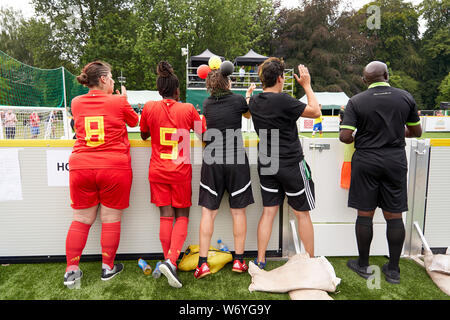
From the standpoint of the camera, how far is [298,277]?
2385 mm

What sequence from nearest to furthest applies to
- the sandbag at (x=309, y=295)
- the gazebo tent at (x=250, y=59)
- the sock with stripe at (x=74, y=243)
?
1. the sandbag at (x=309, y=295)
2. the sock with stripe at (x=74, y=243)
3. the gazebo tent at (x=250, y=59)

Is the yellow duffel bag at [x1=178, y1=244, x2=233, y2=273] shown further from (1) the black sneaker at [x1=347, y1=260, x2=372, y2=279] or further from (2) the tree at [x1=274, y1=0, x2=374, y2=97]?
(2) the tree at [x1=274, y1=0, x2=374, y2=97]

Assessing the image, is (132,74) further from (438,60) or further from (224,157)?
(438,60)

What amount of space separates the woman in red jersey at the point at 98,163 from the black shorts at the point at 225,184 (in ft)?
2.27

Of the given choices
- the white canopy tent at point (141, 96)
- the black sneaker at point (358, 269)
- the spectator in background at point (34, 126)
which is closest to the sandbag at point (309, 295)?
the black sneaker at point (358, 269)

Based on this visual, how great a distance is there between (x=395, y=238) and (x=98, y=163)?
8.60 ft

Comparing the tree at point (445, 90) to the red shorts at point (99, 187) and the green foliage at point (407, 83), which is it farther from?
the red shorts at point (99, 187)

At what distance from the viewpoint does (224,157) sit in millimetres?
2516

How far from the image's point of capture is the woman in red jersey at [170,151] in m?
2.51

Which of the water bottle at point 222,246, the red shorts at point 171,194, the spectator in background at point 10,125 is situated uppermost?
the spectator in background at point 10,125

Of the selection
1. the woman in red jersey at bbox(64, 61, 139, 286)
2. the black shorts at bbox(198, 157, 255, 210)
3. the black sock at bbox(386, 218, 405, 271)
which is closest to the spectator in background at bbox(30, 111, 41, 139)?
the woman in red jersey at bbox(64, 61, 139, 286)

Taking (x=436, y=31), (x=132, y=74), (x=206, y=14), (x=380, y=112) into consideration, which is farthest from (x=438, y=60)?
(x=380, y=112)

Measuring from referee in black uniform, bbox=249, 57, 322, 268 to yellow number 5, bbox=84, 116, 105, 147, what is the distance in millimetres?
1301

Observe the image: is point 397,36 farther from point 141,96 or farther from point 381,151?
point 381,151
